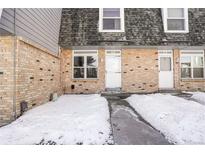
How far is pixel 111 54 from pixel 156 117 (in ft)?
23.7

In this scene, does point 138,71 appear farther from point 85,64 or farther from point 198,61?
point 198,61

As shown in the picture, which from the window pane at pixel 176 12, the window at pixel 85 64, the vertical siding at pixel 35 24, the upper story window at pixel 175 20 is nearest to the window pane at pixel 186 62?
the upper story window at pixel 175 20

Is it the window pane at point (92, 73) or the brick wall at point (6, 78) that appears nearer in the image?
the brick wall at point (6, 78)

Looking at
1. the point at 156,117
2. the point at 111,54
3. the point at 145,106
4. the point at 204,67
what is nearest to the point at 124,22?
the point at 111,54

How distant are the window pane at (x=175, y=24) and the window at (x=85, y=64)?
4.76m

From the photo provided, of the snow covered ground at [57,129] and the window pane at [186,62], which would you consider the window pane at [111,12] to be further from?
the snow covered ground at [57,129]

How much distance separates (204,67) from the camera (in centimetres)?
1299

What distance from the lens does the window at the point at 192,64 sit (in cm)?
1299

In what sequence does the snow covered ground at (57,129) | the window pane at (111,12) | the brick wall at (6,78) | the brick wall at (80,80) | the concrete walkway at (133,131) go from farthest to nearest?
1. the window pane at (111,12)
2. the brick wall at (80,80)
3. the brick wall at (6,78)
4. the concrete walkway at (133,131)
5. the snow covered ground at (57,129)

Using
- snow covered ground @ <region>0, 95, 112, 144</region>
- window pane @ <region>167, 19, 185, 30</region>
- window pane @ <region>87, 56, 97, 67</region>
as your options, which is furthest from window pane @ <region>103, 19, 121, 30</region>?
snow covered ground @ <region>0, 95, 112, 144</region>

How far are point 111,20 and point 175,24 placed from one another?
12.7 ft

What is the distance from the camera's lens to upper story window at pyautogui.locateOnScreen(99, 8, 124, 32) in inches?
490

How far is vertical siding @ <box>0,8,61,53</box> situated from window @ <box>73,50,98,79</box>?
184 cm

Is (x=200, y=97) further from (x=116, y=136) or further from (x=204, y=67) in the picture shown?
(x=116, y=136)
